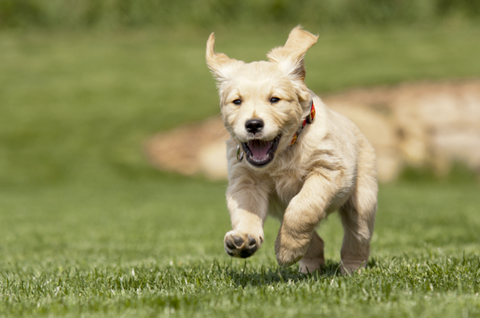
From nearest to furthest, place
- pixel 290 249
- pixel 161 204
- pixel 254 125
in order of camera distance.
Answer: pixel 254 125 → pixel 290 249 → pixel 161 204

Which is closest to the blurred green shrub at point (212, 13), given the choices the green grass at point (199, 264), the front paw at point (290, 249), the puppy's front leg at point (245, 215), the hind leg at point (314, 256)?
the green grass at point (199, 264)

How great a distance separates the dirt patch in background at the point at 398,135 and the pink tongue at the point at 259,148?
461 inches

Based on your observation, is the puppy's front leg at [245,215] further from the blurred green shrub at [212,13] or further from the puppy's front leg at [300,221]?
the blurred green shrub at [212,13]

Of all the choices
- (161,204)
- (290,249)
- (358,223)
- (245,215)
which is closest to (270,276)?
(290,249)

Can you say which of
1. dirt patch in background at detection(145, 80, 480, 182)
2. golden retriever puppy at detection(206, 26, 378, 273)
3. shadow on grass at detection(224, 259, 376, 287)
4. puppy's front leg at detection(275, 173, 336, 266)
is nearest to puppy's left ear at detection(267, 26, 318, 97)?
golden retriever puppy at detection(206, 26, 378, 273)

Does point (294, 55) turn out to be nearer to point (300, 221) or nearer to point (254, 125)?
point (254, 125)

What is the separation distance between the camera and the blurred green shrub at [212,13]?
2678 cm

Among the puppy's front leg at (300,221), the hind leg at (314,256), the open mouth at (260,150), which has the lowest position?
the hind leg at (314,256)

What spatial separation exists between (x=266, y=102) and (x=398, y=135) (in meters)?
13.1

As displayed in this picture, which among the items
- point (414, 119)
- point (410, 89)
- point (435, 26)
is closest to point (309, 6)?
point (435, 26)

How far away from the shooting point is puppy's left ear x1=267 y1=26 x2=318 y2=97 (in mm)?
3789

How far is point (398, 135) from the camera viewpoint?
16000 millimetres

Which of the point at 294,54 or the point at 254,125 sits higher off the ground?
the point at 294,54

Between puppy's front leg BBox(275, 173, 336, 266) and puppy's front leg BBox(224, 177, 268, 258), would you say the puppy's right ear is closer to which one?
puppy's front leg BBox(224, 177, 268, 258)
